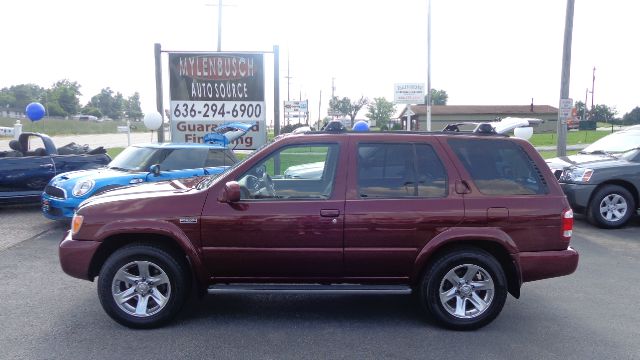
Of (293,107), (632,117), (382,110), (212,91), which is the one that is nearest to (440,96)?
(382,110)

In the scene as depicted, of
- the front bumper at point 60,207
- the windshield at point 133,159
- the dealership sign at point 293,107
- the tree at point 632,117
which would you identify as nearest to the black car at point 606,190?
the windshield at point 133,159

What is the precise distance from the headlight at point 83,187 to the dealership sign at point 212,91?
5.86 m

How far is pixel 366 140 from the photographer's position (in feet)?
15.4

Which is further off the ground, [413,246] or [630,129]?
[630,129]

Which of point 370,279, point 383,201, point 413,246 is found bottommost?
point 370,279

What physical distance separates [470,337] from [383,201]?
1380 mm

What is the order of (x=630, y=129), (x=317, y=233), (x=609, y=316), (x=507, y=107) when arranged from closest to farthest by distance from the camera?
1. (x=317, y=233)
2. (x=609, y=316)
3. (x=630, y=129)
4. (x=507, y=107)

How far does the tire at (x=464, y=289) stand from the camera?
4.55 meters

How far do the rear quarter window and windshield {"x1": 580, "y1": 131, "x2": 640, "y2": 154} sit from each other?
6.81m

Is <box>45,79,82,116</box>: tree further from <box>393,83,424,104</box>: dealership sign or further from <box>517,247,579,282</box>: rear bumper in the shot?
<box>517,247,579,282</box>: rear bumper

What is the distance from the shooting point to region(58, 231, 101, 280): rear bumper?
4500mm

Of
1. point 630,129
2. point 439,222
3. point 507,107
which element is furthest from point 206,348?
point 507,107

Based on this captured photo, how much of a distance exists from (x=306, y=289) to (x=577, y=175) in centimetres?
675

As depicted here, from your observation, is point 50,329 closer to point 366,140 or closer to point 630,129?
point 366,140
